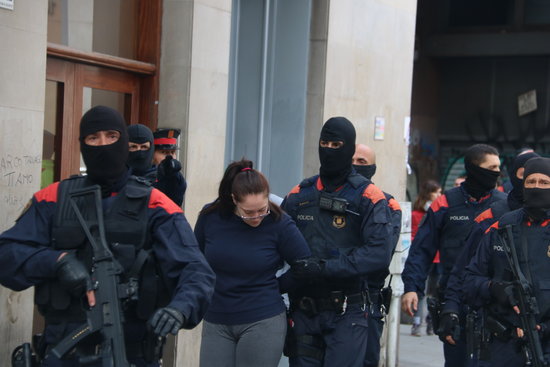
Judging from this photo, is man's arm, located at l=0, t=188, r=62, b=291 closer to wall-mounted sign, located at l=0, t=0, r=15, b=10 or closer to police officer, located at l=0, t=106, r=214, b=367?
police officer, located at l=0, t=106, r=214, b=367

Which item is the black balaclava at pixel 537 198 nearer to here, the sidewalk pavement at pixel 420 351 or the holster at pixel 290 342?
the holster at pixel 290 342

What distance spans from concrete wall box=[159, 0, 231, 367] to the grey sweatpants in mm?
2080

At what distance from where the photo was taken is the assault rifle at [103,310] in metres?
3.81

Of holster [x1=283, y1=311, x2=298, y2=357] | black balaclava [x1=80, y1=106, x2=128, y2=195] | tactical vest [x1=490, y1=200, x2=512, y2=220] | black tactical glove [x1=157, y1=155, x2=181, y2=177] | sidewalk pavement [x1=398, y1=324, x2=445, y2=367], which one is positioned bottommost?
sidewalk pavement [x1=398, y1=324, x2=445, y2=367]

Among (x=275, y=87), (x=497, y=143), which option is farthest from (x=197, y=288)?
(x=497, y=143)

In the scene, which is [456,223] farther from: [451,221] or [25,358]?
[25,358]

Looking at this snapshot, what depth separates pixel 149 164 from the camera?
19.9 feet

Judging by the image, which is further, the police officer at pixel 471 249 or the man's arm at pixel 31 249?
the police officer at pixel 471 249

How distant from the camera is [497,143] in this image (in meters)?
17.3

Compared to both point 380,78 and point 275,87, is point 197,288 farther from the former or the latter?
point 380,78

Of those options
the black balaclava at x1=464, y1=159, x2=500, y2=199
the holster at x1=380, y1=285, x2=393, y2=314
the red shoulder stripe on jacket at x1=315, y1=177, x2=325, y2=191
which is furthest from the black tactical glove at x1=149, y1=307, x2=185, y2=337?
the black balaclava at x1=464, y1=159, x2=500, y2=199

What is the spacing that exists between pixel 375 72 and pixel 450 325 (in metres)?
4.90

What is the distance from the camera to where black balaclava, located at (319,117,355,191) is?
6.12 meters

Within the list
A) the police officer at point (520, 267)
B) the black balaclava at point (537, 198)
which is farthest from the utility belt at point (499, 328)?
the black balaclava at point (537, 198)
